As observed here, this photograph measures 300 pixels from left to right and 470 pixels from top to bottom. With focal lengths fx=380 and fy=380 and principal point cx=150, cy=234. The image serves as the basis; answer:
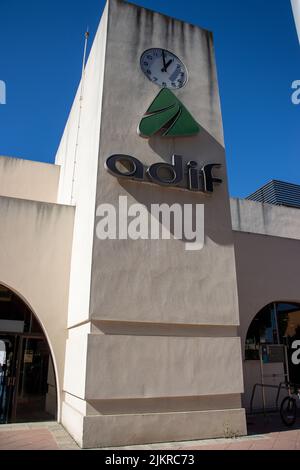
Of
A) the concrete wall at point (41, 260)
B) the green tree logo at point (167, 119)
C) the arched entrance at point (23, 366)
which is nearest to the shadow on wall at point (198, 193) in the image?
the green tree logo at point (167, 119)

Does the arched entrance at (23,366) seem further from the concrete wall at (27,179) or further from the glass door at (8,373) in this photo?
the concrete wall at (27,179)

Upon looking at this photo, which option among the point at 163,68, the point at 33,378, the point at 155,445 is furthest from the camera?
the point at 33,378

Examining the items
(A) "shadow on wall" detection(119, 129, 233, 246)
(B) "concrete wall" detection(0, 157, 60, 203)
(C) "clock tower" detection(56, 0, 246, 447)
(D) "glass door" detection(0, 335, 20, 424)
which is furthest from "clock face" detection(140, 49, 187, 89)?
(D) "glass door" detection(0, 335, 20, 424)

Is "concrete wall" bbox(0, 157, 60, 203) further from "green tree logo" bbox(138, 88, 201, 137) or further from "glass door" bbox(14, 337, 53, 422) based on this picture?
"green tree logo" bbox(138, 88, 201, 137)

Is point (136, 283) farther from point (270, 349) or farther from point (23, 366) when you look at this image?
point (270, 349)

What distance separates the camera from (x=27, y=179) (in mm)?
13945

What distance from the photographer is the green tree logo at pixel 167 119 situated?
9.41 m

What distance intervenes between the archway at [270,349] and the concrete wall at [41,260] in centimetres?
572

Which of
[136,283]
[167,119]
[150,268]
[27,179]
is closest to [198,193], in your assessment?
[167,119]

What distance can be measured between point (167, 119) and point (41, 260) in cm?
486

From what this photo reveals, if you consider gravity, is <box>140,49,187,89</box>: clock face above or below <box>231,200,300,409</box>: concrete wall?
above

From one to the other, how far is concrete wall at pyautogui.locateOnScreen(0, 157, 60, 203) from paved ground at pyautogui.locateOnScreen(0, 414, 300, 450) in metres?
7.96

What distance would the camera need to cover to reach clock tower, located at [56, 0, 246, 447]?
7.55 m

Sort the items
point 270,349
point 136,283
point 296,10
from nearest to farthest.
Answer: point 296,10, point 136,283, point 270,349
